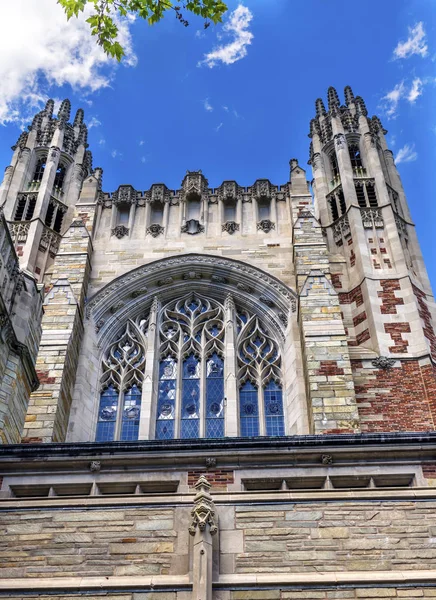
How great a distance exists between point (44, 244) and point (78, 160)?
16.7ft

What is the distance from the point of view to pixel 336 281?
21.0 meters

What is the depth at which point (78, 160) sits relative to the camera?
2642 cm

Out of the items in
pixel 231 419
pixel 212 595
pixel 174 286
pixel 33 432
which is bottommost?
pixel 212 595

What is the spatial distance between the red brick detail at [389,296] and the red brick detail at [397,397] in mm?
1824

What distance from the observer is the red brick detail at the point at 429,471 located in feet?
35.6

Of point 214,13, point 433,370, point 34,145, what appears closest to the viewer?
point 214,13

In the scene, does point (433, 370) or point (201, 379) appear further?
point (201, 379)

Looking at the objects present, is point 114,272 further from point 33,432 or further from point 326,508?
point 326,508

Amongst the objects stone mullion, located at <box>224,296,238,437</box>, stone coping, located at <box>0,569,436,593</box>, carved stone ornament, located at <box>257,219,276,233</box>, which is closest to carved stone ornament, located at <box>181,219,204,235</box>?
carved stone ornament, located at <box>257,219,276,233</box>

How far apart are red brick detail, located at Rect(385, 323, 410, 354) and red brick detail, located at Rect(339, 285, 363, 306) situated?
134 cm

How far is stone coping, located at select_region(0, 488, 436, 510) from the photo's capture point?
1021 centimetres

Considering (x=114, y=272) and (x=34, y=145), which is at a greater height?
(x=34, y=145)

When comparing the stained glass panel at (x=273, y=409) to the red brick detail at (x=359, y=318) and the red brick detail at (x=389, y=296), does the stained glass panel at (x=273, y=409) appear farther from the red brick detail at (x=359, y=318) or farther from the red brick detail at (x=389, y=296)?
the red brick detail at (x=389, y=296)

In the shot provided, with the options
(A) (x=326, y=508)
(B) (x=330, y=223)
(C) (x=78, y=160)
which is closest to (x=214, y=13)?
(A) (x=326, y=508)
